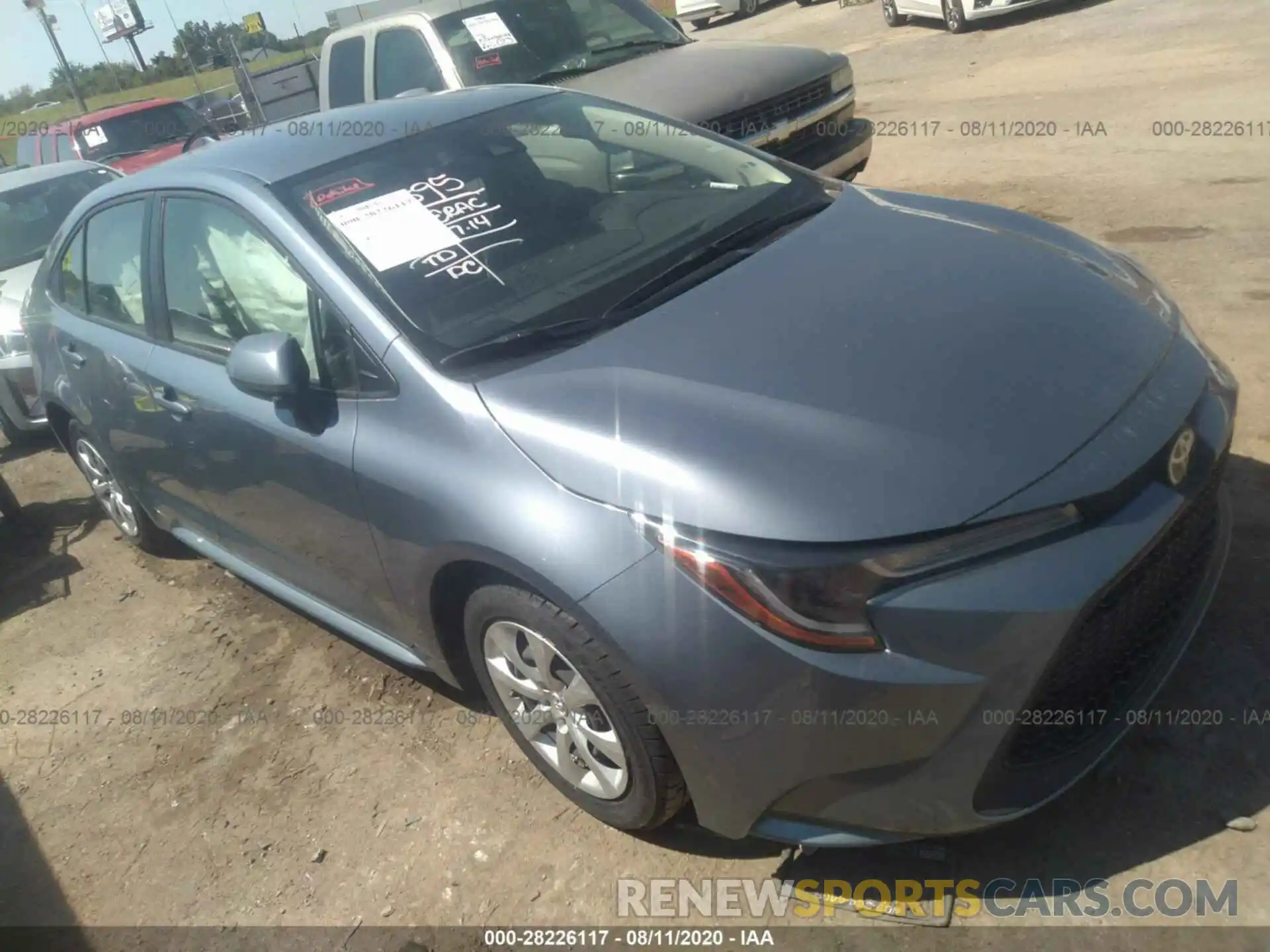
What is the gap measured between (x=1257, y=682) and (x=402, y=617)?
7.57 ft

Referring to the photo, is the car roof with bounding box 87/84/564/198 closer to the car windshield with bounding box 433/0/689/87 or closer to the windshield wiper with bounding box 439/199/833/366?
the windshield wiper with bounding box 439/199/833/366

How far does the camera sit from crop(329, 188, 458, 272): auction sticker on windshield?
2.79 metres

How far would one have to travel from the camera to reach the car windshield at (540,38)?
261 inches

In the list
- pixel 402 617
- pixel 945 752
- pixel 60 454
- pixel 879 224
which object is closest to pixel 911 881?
pixel 945 752

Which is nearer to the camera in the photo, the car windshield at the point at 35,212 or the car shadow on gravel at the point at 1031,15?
the car windshield at the point at 35,212

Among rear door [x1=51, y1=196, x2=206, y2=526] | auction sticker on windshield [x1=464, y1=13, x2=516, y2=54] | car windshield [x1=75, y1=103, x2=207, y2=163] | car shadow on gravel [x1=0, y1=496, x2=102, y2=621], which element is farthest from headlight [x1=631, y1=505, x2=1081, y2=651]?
car windshield [x1=75, y1=103, x2=207, y2=163]

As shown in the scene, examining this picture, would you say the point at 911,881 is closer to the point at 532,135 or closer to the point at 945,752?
the point at 945,752

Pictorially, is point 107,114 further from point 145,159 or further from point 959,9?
point 959,9

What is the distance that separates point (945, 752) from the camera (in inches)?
78.8

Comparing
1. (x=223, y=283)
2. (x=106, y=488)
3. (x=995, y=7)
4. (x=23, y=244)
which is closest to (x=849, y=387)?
(x=223, y=283)

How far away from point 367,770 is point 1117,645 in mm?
2203

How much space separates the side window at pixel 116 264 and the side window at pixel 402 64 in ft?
10.2

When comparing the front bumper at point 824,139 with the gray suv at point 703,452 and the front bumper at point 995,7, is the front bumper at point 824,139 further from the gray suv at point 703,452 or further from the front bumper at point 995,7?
the front bumper at point 995,7

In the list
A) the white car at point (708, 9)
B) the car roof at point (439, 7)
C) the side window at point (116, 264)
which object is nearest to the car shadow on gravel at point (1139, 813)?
the side window at point (116, 264)
